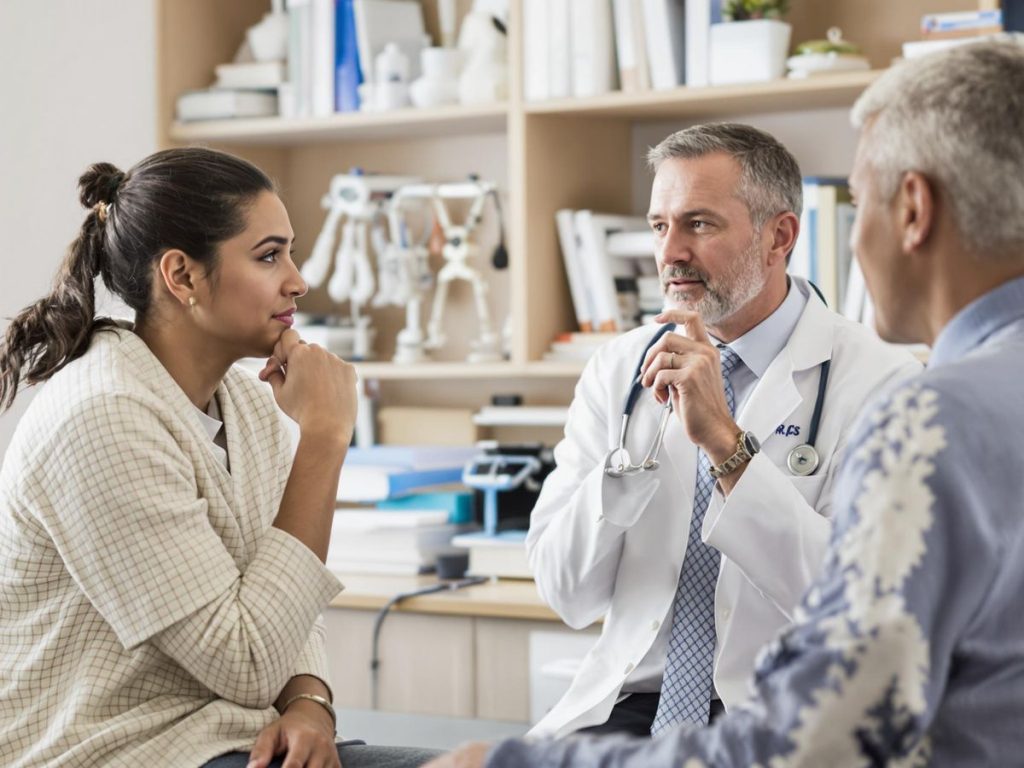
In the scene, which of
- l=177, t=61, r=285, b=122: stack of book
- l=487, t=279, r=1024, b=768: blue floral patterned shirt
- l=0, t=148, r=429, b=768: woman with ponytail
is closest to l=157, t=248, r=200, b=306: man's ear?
l=0, t=148, r=429, b=768: woman with ponytail

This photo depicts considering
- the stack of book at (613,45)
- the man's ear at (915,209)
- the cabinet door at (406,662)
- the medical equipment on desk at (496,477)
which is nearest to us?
the man's ear at (915,209)

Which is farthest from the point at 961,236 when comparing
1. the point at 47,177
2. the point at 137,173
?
the point at 47,177

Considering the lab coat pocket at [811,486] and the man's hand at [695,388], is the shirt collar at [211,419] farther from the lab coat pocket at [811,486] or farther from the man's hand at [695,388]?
the lab coat pocket at [811,486]

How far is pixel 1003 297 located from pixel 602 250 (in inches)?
76.3

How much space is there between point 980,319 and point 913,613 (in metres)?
0.25

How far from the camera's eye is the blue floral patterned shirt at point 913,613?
86cm

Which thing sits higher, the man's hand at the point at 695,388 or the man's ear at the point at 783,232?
the man's ear at the point at 783,232

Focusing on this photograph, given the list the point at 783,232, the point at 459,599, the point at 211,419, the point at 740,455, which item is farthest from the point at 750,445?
the point at 459,599

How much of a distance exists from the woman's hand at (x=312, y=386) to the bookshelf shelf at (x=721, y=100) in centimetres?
125

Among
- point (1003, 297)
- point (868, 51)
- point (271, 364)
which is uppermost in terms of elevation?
point (868, 51)

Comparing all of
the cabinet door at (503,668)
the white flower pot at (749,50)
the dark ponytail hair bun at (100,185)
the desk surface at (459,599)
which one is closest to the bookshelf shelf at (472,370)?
the desk surface at (459,599)

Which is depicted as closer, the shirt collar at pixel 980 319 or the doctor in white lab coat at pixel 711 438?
the shirt collar at pixel 980 319

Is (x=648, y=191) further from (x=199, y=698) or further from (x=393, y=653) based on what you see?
(x=199, y=698)

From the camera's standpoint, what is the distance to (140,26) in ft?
10.3
